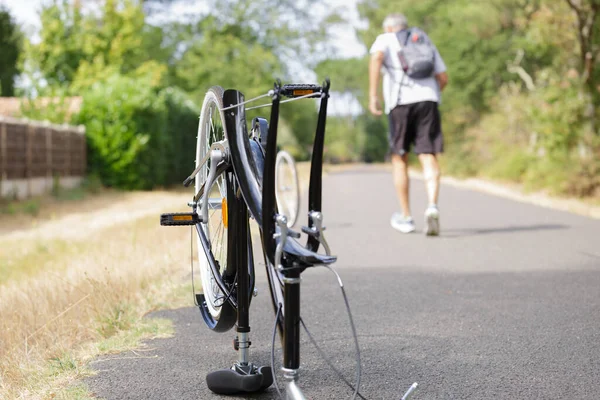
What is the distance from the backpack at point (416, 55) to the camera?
7.82m

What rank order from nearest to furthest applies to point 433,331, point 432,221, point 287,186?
point 433,331
point 432,221
point 287,186

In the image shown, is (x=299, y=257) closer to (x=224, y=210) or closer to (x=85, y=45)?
(x=224, y=210)

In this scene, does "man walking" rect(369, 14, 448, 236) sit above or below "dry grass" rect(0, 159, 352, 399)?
above

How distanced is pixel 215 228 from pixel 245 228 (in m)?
0.53

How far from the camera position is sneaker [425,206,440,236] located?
25.3 feet

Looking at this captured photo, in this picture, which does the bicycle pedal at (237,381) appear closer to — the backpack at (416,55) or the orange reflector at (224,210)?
the orange reflector at (224,210)

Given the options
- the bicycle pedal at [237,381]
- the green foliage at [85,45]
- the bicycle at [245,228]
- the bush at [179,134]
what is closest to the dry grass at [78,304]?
the bicycle pedal at [237,381]

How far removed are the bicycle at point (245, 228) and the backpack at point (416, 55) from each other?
15.6 ft

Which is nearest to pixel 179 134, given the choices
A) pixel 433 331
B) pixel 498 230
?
pixel 498 230

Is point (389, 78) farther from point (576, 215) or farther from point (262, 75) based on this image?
point (262, 75)

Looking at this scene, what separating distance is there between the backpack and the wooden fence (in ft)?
33.5

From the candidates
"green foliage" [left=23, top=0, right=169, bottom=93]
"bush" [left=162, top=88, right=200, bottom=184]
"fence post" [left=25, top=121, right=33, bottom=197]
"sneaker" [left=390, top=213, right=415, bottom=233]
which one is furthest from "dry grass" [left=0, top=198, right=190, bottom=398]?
"green foliage" [left=23, top=0, right=169, bottom=93]

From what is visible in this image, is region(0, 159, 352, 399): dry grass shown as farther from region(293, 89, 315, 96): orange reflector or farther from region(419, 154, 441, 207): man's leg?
region(419, 154, 441, 207): man's leg

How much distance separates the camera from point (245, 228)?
9.32 ft
